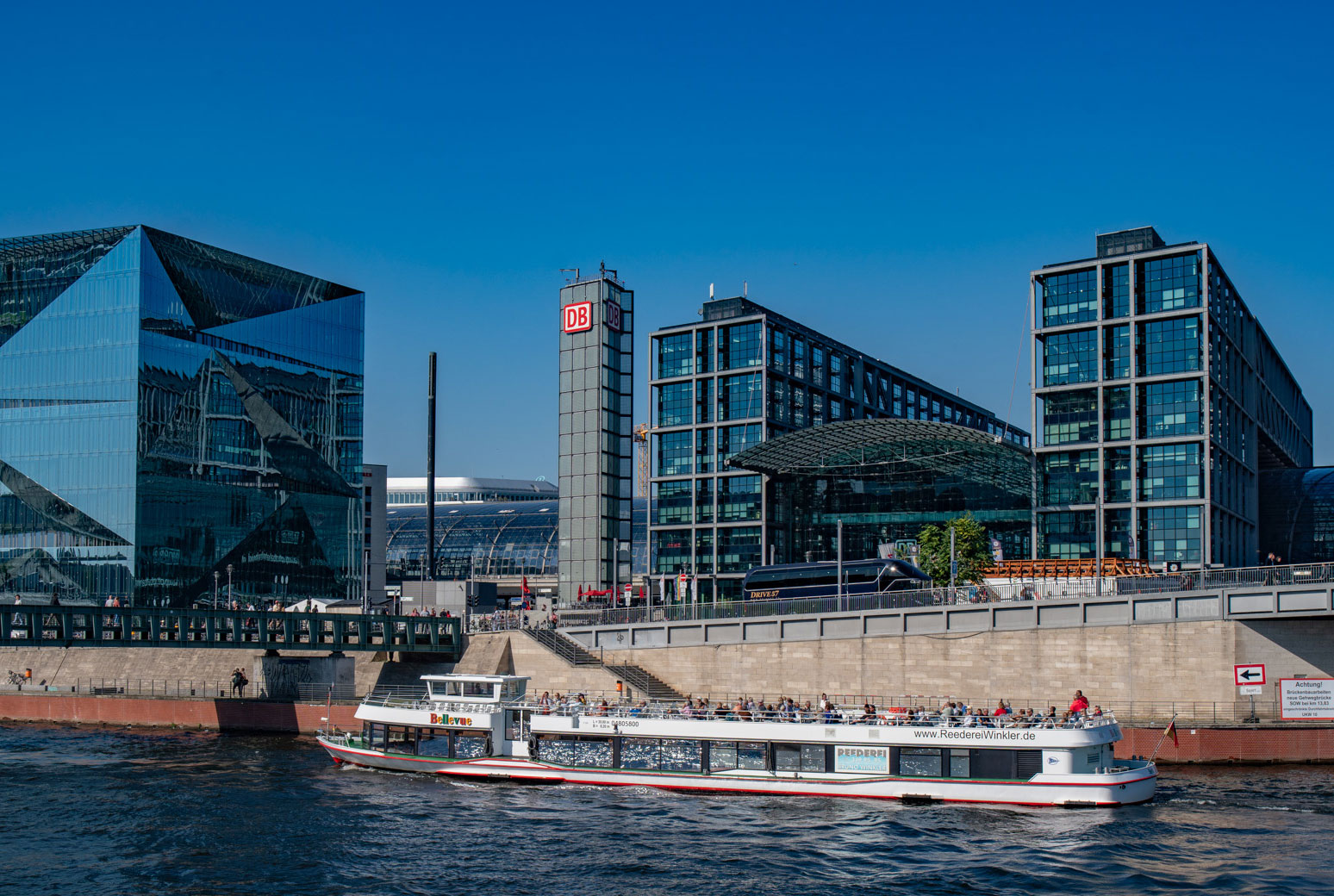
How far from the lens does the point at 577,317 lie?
94.4 metres

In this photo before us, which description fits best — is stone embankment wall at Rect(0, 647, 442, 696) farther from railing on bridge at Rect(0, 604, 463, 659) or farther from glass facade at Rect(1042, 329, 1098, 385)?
glass facade at Rect(1042, 329, 1098, 385)

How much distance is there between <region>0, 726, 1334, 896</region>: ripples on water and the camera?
34875mm

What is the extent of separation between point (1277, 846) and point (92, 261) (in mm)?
104854

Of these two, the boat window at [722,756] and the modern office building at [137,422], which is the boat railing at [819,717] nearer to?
the boat window at [722,756]

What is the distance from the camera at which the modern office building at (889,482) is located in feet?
319

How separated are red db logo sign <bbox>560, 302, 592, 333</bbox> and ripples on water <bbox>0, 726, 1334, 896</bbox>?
4698cm

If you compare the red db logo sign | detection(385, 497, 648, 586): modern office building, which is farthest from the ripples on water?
detection(385, 497, 648, 586): modern office building

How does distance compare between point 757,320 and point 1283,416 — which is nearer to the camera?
point 757,320

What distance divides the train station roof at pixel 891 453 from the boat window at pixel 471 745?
159 feet

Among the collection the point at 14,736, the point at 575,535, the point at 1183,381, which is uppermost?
the point at 1183,381

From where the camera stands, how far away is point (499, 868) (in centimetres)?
3669

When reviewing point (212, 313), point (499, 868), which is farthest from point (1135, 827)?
point (212, 313)

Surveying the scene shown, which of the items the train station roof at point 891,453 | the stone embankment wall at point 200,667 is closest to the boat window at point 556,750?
the stone embankment wall at point 200,667

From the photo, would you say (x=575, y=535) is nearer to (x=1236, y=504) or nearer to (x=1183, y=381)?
(x=1183, y=381)
